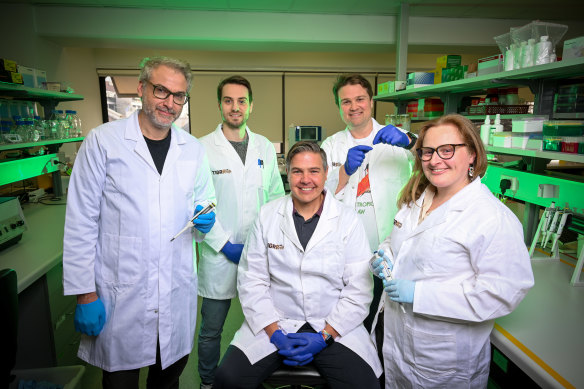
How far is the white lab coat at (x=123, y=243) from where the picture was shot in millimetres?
1399

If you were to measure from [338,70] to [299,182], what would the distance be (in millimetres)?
5613

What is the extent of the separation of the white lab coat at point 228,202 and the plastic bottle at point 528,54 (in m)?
1.49

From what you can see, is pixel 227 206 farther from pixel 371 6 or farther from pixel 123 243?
pixel 371 6

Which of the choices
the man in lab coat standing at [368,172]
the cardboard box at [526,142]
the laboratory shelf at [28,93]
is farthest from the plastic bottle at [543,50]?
the laboratory shelf at [28,93]

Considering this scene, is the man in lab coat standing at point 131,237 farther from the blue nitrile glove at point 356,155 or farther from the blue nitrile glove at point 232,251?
the blue nitrile glove at point 356,155

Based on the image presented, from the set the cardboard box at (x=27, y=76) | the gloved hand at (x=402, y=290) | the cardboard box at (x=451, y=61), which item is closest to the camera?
the gloved hand at (x=402, y=290)

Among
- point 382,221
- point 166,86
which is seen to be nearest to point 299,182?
point 382,221

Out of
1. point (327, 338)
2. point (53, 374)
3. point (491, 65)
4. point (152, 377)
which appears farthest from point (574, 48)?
point (53, 374)

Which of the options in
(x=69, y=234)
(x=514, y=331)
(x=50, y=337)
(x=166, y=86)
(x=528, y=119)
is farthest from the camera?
(x=50, y=337)

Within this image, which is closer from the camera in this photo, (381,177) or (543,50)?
(543,50)

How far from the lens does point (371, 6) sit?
427 centimetres

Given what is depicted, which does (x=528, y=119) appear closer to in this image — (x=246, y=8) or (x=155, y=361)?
(x=155, y=361)

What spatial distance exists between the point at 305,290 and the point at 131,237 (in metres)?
0.77

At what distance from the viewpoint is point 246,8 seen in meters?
4.29
